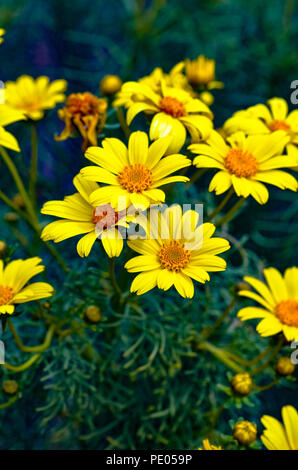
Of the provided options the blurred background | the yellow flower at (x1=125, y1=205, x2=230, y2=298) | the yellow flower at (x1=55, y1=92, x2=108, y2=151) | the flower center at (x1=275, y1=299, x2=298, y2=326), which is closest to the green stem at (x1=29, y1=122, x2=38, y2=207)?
the yellow flower at (x1=55, y1=92, x2=108, y2=151)

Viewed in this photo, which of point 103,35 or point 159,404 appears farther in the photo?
point 103,35

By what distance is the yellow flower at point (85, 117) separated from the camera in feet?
2.90

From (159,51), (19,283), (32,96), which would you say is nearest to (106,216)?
(19,283)

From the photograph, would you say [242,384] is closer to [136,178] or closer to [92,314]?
[92,314]

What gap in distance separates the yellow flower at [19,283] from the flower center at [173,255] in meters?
0.19

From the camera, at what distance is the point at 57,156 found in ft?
5.13

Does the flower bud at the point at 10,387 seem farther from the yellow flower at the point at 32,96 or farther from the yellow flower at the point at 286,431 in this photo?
the yellow flower at the point at 32,96

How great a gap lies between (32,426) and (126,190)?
2.24ft

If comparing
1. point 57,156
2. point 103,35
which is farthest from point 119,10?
point 57,156

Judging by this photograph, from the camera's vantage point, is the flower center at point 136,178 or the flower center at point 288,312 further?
the flower center at point 288,312

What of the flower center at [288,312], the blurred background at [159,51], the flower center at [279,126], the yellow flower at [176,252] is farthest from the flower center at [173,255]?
the blurred background at [159,51]

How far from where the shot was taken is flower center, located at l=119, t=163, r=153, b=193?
2.50 feet

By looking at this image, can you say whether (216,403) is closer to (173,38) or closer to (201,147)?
(201,147)

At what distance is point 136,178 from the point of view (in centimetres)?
78
